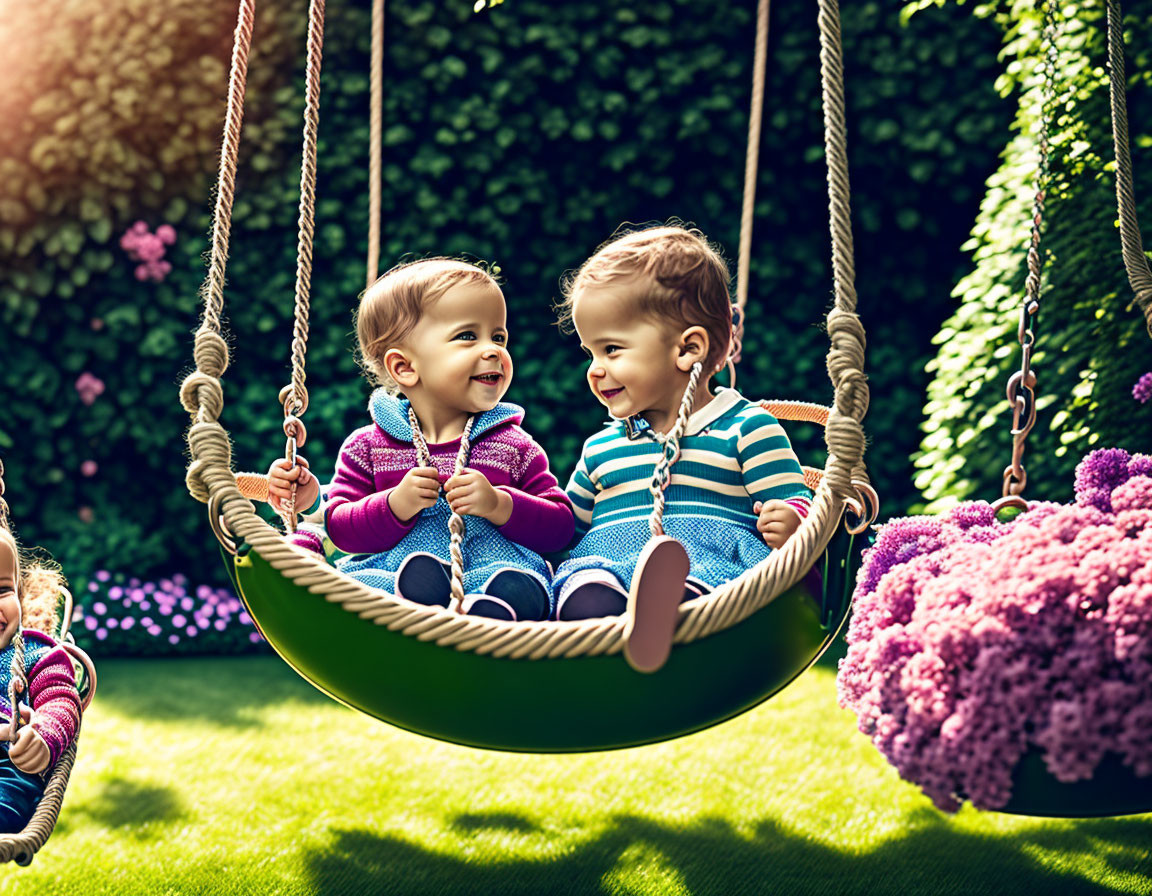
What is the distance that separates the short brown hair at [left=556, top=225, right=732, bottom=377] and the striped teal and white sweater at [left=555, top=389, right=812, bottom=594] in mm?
144

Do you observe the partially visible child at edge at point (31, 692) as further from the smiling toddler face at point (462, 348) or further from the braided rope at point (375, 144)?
the braided rope at point (375, 144)

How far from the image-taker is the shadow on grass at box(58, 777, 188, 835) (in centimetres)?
354

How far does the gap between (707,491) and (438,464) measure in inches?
21.4

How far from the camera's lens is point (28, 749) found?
196 centimetres

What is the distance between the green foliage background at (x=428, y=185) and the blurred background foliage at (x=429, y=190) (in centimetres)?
1

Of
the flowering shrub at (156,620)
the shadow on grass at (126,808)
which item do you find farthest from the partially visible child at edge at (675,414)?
the flowering shrub at (156,620)

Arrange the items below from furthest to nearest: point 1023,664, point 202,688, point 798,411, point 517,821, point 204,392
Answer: point 202,688 < point 517,821 < point 798,411 < point 204,392 < point 1023,664

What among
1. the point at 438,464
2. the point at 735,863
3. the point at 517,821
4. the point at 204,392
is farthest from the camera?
the point at 517,821

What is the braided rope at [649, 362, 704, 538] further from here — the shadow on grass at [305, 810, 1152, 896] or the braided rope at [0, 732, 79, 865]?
the shadow on grass at [305, 810, 1152, 896]

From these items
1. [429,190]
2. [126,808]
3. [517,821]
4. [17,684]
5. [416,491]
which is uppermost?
[429,190]

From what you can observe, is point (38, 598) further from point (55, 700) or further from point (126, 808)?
point (126, 808)

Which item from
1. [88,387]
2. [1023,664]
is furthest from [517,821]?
[88,387]

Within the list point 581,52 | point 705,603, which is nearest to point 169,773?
point 705,603

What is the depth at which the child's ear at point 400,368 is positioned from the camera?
236 cm
